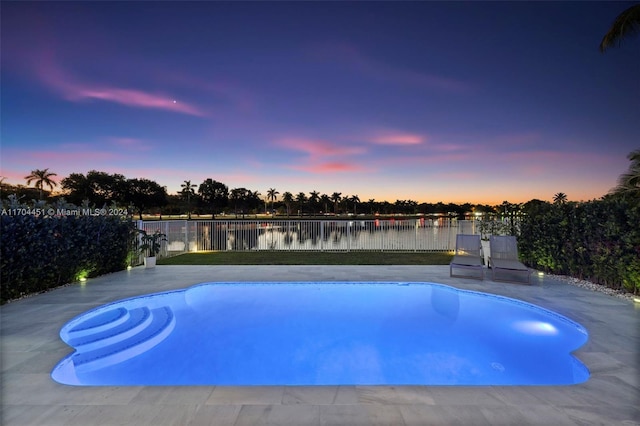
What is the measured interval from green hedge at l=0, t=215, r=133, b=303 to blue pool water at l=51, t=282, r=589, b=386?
73.5 inches

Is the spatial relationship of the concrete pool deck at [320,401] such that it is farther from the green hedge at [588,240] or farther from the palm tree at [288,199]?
the palm tree at [288,199]

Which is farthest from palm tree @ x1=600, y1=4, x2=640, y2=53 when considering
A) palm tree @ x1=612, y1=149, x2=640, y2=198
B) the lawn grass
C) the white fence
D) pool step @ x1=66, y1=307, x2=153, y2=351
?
pool step @ x1=66, y1=307, x2=153, y2=351

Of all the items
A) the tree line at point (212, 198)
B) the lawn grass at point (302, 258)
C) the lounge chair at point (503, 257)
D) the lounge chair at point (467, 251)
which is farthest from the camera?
the lawn grass at point (302, 258)

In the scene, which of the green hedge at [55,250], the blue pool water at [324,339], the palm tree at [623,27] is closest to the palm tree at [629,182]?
the palm tree at [623,27]

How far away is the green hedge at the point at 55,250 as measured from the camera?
200 inches

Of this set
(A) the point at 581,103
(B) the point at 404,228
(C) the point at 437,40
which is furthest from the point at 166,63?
(A) the point at 581,103

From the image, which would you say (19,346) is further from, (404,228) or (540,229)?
(404,228)

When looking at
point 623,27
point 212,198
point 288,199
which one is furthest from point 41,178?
point 623,27

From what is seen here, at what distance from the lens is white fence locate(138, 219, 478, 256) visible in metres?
12.4

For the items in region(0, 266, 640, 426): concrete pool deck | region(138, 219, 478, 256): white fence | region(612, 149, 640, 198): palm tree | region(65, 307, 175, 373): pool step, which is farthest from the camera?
region(138, 219, 478, 256): white fence

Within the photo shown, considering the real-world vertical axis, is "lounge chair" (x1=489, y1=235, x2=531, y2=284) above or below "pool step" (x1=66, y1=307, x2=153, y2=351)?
above

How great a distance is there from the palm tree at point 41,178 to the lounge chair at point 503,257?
57245mm

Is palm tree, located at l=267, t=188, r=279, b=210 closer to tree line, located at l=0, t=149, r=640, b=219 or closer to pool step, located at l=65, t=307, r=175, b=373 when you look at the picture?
tree line, located at l=0, t=149, r=640, b=219

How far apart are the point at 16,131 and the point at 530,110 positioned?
2147 cm
